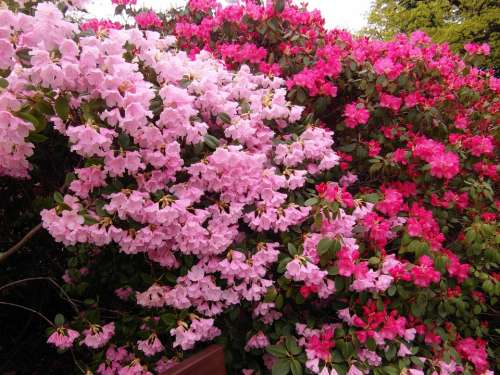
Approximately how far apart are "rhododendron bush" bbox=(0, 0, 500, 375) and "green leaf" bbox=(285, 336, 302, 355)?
11mm

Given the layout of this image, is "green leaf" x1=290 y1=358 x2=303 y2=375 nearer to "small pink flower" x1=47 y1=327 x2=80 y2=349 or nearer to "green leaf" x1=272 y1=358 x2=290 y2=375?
"green leaf" x1=272 y1=358 x2=290 y2=375

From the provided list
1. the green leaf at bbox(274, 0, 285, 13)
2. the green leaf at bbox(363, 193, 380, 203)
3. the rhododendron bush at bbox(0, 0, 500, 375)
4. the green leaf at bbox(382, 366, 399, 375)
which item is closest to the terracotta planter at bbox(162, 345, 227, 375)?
the rhododendron bush at bbox(0, 0, 500, 375)

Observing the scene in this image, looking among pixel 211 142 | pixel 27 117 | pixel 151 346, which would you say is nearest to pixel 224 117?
pixel 211 142

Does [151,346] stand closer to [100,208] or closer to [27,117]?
[100,208]

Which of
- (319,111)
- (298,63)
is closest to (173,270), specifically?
(319,111)

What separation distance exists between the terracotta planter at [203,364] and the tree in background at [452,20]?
38.0 feet

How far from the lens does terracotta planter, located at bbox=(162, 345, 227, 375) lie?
994 millimetres

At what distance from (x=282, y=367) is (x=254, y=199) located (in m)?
0.74

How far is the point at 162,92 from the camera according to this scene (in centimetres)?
150

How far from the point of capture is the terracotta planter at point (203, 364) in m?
0.99

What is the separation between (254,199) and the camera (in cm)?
187

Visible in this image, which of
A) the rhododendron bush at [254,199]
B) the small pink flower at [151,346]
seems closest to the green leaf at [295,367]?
the rhododendron bush at [254,199]

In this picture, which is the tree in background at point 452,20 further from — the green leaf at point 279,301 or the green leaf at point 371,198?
the green leaf at point 279,301

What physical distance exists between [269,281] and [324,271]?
25 centimetres
